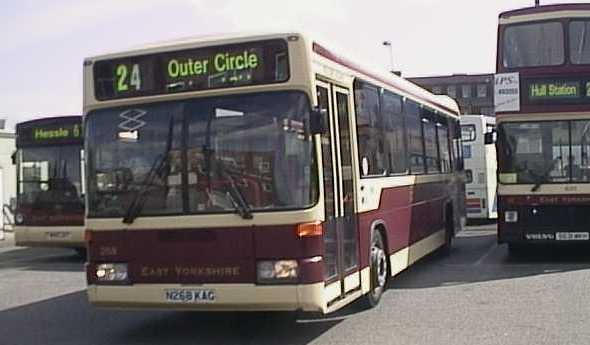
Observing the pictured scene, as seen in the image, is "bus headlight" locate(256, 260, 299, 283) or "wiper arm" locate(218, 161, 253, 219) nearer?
"bus headlight" locate(256, 260, 299, 283)

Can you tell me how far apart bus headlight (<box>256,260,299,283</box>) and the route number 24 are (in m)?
2.23

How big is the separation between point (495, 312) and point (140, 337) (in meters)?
4.07

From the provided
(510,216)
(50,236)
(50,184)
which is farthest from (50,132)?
(510,216)

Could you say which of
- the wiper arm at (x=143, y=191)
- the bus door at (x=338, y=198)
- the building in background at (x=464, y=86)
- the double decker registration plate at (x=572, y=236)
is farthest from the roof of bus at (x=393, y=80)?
the building in background at (x=464, y=86)

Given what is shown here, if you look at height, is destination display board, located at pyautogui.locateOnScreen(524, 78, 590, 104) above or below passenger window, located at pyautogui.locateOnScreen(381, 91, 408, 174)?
above

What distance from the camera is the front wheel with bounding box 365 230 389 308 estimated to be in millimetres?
10383

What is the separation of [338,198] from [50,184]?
10685mm

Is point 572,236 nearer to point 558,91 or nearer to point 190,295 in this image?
point 558,91

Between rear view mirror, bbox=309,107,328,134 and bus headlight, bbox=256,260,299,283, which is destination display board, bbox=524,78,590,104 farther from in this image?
bus headlight, bbox=256,260,299,283

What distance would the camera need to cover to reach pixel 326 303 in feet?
27.3

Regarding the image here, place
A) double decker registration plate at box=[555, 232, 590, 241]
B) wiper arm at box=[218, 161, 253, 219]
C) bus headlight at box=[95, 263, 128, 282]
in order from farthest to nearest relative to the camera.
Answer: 1. double decker registration plate at box=[555, 232, 590, 241]
2. bus headlight at box=[95, 263, 128, 282]
3. wiper arm at box=[218, 161, 253, 219]

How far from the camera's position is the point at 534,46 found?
47.7 ft

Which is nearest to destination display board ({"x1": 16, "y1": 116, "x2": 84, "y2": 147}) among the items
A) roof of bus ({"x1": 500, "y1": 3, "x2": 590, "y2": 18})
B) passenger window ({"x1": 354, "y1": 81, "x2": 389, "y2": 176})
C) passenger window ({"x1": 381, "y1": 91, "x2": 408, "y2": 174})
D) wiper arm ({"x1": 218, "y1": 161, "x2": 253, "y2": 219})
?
passenger window ({"x1": 381, "y1": 91, "x2": 408, "y2": 174})

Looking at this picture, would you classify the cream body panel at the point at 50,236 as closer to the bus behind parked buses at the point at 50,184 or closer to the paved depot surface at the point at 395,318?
the bus behind parked buses at the point at 50,184
